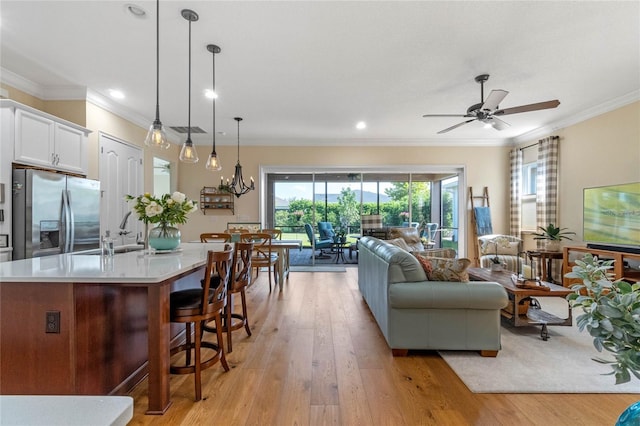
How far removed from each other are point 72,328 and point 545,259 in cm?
632

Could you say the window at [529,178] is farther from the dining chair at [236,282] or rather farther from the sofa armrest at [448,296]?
the dining chair at [236,282]

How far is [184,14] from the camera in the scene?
2402mm

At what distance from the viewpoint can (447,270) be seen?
260 centimetres

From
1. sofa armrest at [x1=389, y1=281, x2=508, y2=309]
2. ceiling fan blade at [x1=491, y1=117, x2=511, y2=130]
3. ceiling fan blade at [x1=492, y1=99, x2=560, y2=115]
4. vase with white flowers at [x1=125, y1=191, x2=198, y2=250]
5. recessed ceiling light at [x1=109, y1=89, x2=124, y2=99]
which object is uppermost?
recessed ceiling light at [x1=109, y1=89, x2=124, y2=99]

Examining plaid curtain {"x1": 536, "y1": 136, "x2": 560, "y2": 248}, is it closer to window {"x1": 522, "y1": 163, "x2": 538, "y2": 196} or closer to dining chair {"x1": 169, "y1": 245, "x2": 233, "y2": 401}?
window {"x1": 522, "y1": 163, "x2": 538, "y2": 196}

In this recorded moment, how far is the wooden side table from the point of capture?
478cm

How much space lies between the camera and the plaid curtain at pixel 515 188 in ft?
20.0

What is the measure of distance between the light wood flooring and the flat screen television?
9.28 ft

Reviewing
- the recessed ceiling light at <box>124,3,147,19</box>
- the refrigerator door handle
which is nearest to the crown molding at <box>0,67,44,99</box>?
the refrigerator door handle

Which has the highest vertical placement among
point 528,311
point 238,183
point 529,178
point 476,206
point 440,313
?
point 529,178

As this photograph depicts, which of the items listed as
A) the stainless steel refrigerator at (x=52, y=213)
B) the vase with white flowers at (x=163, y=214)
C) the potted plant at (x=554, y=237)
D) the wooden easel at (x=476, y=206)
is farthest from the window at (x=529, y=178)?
the stainless steel refrigerator at (x=52, y=213)

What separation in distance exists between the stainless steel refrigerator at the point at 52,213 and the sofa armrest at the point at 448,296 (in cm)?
360

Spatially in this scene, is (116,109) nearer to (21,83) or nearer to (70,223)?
(21,83)

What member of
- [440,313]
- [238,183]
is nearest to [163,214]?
[440,313]
